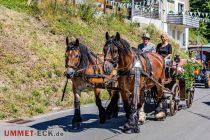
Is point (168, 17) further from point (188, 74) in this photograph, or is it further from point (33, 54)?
point (188, 74)

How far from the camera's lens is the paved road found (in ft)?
34.2

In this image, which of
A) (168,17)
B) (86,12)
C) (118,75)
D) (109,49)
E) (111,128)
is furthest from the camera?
(168,17)

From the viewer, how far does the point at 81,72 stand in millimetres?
11094

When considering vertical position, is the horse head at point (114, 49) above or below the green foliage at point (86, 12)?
below

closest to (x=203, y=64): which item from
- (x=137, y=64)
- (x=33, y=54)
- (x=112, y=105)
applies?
(x=33, y=54)

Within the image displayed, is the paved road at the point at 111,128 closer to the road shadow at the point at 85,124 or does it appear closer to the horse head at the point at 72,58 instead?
the road shadow at the point at 85,124

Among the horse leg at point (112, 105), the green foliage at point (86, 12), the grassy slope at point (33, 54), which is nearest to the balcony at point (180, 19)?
the green foliage at point (86, 12)

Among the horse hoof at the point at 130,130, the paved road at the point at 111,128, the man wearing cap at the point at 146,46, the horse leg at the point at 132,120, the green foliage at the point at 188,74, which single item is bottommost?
the paved road at the point at 111,128

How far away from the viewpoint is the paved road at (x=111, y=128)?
10.4 metres

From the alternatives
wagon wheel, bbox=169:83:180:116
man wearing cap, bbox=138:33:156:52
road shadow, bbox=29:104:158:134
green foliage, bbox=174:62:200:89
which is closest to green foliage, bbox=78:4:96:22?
green foliage, bbox=174:62:200:89

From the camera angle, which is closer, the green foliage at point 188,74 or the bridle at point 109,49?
the bridle at point 109,49

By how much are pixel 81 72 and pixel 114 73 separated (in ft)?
3.17

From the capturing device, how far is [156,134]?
10.8m

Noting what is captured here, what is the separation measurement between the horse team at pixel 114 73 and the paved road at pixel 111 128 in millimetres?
324
